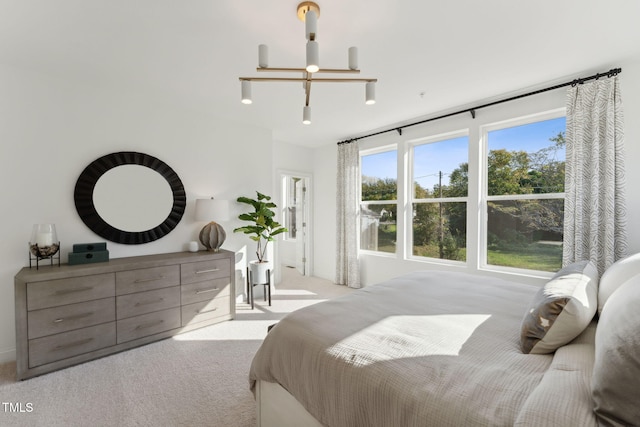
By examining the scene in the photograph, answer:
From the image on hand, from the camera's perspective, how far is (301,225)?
19.0 feet

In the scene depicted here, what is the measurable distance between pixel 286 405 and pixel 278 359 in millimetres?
227

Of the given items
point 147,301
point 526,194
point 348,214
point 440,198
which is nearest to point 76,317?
point 147,301

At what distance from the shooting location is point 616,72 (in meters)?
2.45

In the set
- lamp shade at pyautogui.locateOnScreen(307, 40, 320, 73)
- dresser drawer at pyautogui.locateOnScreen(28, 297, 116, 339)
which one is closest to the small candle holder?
dresser drawer at pyautogui.locateOnScreen(28, 297, 116, 339)

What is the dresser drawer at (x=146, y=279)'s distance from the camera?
255cm

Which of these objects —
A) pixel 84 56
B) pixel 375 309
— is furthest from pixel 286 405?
pixel 84 56

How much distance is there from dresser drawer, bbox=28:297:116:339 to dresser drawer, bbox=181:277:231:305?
24.6 inches

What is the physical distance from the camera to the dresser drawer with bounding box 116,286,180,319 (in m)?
2.56

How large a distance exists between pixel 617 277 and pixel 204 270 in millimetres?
3220

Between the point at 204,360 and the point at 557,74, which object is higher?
the point at 557,74

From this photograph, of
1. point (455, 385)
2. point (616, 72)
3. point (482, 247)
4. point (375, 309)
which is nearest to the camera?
point (455, 385)

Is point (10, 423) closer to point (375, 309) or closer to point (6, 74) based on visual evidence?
point (375, 309)

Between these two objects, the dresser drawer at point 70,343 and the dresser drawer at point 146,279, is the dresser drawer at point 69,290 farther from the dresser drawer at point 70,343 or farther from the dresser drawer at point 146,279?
the dresser drawer at point 70,343

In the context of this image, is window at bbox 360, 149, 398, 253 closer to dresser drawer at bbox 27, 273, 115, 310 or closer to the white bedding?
the white bedding
